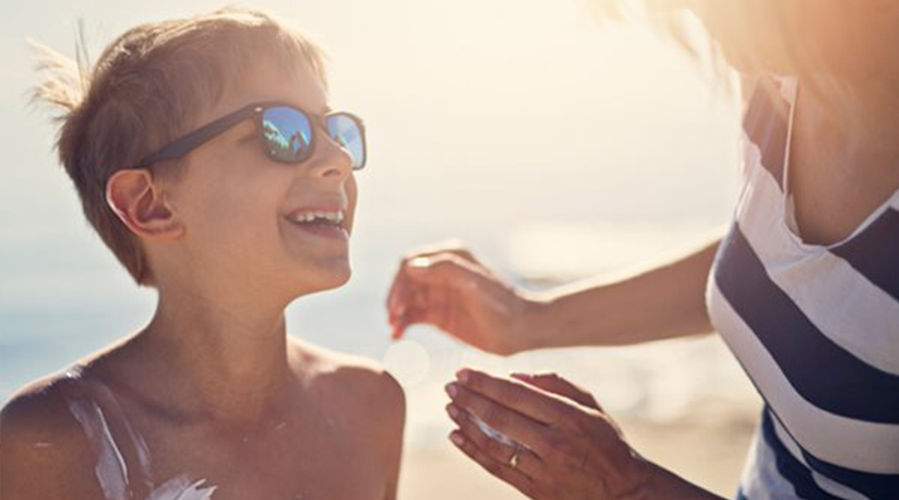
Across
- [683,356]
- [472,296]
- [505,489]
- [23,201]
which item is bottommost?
[683,356]

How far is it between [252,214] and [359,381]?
2.23 feet

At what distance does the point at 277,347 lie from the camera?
10.6 ft

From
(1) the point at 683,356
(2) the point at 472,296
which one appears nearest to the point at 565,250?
(1) the point at 683,356

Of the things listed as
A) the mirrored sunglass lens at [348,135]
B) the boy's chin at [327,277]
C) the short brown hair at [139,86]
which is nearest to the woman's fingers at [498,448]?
the boy's chin at [327,277]

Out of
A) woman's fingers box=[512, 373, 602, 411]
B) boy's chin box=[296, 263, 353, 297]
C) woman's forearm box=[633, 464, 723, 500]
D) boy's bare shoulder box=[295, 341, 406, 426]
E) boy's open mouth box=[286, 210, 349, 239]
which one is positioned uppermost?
boy's open mouth box=[286, 210, 349, 239]

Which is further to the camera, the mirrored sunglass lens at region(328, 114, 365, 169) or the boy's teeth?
the mirrored sunglass lens at region(328, 114, 365, 169)

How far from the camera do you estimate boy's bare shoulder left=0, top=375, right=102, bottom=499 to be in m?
2.72

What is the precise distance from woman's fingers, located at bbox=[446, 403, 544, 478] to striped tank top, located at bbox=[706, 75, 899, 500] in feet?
2.02

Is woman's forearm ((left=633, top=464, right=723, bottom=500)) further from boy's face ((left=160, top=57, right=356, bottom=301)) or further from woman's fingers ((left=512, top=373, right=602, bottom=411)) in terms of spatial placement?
boy's face ((left=160, top=57, right=356, bottom=301))

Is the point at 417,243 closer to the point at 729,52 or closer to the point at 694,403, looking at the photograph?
the point at 694,403

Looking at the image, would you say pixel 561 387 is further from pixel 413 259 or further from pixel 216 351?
pixel 413 259

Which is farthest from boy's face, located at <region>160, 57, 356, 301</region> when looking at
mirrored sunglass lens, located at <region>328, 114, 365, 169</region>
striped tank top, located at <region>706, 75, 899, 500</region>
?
striped tank top, located at <region>706, 75, 899, 500</region>

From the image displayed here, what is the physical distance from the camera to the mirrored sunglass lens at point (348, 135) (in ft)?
10.5

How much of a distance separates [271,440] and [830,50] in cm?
168
